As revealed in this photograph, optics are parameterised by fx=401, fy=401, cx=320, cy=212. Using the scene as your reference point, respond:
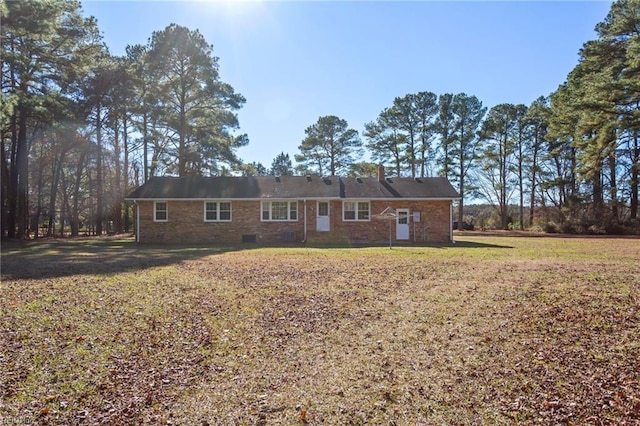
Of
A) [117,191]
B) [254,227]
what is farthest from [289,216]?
[117,191]

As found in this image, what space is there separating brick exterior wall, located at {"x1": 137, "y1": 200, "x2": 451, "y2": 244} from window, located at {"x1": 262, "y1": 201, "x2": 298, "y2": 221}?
0.93 ft

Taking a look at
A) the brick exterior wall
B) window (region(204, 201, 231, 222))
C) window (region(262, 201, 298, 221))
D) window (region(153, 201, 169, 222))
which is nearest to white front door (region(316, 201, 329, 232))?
the brick exterior wall

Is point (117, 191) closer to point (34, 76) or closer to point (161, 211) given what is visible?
point (34, 76)

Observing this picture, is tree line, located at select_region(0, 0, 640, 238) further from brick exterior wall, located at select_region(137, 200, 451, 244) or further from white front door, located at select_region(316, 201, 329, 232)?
white front door, located at select_region(316, 201, 329, 232)

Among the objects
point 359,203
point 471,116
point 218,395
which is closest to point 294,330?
point 218,395

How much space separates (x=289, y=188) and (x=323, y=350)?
60.8 feet

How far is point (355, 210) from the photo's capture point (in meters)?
22.4

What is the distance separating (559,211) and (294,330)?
35465mm

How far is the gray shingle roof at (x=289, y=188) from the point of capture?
72.9ft

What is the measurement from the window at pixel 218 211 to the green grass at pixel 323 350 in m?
12.9

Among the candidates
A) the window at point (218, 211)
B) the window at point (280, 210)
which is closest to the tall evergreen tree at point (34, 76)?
the window at point (218, 211)

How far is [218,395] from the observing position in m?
3.92

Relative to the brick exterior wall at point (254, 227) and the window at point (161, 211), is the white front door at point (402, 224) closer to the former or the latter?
the brick exterior wall at point (254, 227)

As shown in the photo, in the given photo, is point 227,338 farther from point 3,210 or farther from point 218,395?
point 3,210
